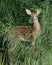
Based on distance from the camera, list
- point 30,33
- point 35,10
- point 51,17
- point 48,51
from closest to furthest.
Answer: point 48,51 → point 51,17 → point 30,33 → point 35,10

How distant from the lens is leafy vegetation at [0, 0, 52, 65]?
6.70 m

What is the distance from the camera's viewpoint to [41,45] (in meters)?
6.80

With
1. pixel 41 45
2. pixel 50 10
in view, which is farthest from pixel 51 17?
pixel 41 45

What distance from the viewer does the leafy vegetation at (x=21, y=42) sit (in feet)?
22.0

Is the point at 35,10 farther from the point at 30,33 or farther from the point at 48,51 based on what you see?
the point at 48,51

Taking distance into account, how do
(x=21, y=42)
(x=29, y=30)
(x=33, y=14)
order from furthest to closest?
(x=33, y=14) < (x=29, y=30) < (x=21, y=42)

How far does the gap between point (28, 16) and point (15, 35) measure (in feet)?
4.48

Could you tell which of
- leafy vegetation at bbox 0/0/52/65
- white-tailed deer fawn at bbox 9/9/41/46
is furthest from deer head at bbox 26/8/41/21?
leafy vegetation at bbox 0/0/52/65

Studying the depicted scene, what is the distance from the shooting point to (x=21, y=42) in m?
7.66

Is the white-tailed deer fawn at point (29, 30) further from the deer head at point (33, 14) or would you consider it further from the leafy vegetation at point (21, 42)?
the leafy vegetation at point (21, 42)

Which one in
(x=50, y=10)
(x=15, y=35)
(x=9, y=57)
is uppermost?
(x=50, y=10)

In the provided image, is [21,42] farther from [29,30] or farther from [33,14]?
[33,14]

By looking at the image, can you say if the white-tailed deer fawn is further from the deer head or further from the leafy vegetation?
the leafy vegetation

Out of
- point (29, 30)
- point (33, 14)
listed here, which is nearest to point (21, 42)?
point (29, 30)
